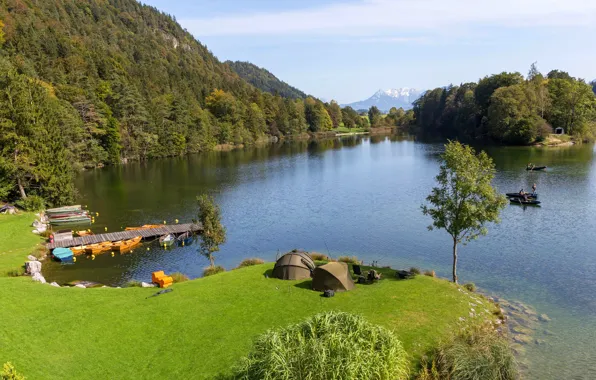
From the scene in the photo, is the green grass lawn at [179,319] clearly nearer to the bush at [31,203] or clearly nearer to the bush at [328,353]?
the bush at [328,353]

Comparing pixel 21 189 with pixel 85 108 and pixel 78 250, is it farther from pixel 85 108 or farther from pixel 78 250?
pixel 85 108

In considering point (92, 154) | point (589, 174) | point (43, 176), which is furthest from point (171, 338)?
point (92, 154)

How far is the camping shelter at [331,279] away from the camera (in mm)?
27750

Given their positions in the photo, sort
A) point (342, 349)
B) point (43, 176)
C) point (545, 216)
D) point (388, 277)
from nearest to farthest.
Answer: point (342, 349), point (388, 277), point (545, 216), point (43, 176)

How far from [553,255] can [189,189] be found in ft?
195

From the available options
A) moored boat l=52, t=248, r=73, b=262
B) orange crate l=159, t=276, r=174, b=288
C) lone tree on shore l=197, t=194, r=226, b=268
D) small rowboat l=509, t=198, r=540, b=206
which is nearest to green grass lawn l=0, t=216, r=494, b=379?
orange crate l=159, t=276, r=174, b=288

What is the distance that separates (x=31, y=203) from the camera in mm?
54906

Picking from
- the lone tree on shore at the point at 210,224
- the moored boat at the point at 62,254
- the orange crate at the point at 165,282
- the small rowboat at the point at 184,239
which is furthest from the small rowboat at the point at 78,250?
the orange crate at the point at 165,282

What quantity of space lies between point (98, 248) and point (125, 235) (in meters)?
4.23

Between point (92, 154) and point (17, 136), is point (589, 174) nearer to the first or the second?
point (17, 136)

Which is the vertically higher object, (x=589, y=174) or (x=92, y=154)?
(x=92, y=154)

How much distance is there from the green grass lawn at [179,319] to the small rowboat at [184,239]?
17992 millimetres

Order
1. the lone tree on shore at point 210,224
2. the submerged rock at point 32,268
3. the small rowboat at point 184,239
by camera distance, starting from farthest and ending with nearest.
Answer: the small rowboat at point 184,239
the lone tree on shore at point 210,224
the submerged rock at point 32,268

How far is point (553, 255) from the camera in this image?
39094mm
